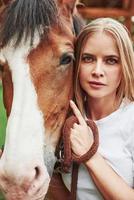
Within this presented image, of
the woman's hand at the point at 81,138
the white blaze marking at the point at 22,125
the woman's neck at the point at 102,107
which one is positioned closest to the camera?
the white blaze marking at the point at 22,125

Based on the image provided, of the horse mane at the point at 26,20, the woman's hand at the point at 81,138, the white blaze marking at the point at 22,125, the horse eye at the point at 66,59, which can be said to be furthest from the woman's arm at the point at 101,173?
the horse mane at the point at 26,20

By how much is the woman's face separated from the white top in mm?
96

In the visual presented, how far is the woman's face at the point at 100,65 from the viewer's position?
1740 millimetres

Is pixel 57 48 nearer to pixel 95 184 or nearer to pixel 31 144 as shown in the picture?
pixel 31 144

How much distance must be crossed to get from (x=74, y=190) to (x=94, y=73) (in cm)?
43

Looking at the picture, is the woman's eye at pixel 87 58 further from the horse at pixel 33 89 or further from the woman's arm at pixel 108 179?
the woman's arm at pixel 108 179

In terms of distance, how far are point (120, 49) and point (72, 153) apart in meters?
0.40

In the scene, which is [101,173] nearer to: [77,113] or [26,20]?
[77,113]

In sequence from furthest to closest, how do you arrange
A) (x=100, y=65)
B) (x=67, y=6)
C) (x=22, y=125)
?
(x=67, y=6), (x=100, y=65), (x=22, y=125)

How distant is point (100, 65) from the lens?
1739 mm

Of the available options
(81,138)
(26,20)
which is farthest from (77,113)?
(26,20)

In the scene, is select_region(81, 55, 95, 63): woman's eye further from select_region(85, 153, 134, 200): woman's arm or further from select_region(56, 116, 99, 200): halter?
select_region(85, 153, 134, 200): woman's arm

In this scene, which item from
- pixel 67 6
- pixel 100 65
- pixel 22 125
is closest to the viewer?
pixel 22 125

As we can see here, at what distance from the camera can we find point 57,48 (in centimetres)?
176
